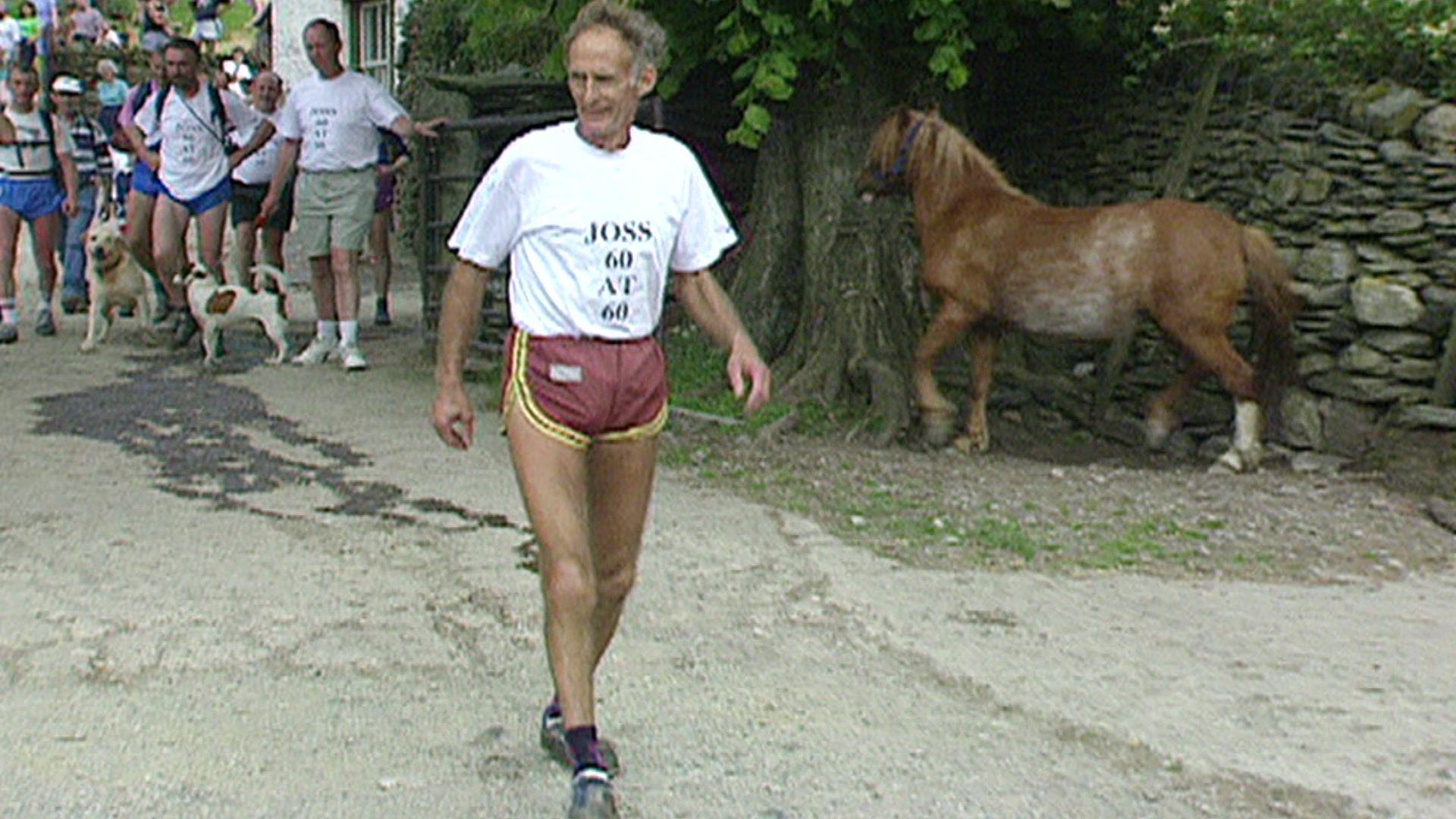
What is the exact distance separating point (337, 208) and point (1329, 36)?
5.74 m

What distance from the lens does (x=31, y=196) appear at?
1235 centimetres

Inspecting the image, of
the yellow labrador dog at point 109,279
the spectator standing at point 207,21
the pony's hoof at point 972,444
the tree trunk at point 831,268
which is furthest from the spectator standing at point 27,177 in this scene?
the spectator standing at point 207,21

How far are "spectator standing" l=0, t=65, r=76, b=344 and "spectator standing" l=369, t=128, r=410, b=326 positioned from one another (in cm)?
207

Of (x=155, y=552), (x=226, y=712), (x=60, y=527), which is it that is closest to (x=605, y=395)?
(x=226, y=712)

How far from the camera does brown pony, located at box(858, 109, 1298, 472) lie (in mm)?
8852

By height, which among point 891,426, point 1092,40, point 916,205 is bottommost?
point 891,426

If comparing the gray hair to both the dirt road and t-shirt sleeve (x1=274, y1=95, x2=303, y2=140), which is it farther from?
t-shirt sleeve (x1=274, y1=95, x2=303, y2=140)

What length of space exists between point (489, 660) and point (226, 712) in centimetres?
86

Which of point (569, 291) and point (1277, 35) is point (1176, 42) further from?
point (569, 291)

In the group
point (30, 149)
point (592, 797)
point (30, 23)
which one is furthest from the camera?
point (30, 23)

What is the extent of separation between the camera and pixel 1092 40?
988cm

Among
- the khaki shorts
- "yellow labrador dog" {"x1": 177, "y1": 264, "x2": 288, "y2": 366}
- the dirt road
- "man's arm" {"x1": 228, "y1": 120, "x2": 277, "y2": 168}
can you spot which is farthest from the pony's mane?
"man's arm" {"x1": 228, "y1": 120, "x2": 277, "y2": 168}

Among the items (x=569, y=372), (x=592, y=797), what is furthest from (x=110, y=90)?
(x=592, y=797)

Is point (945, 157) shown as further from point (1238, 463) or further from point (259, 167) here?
point (259, 167)
